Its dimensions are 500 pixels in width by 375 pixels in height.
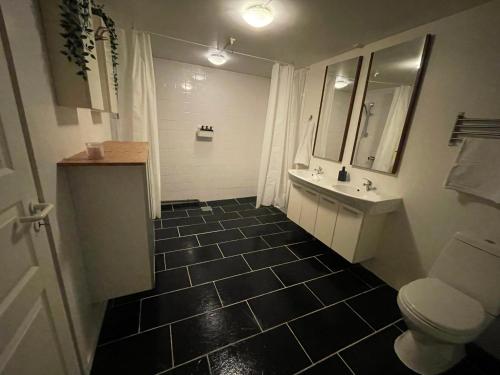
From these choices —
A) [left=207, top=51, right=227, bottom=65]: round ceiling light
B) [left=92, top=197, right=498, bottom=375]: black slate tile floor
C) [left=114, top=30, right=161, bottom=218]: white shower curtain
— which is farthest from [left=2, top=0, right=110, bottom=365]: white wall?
[left=207, top=51, right=227, bottom=65]: round ceiling light

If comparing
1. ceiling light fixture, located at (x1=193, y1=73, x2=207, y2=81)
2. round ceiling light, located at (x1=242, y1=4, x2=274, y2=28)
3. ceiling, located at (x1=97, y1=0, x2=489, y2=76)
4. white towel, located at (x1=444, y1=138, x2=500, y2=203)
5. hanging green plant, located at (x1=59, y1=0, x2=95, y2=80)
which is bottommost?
white towel, located at (x1=444, y1=138, x2=500, y2=203)

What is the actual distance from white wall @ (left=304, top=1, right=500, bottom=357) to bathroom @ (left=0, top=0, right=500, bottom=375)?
0.4 inches

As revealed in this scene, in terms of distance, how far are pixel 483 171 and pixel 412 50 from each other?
3.68 ft

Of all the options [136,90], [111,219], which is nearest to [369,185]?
[111,219]

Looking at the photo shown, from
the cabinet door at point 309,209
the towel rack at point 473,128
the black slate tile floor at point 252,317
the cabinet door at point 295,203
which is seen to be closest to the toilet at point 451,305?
the black slate tile floor at point 252,317

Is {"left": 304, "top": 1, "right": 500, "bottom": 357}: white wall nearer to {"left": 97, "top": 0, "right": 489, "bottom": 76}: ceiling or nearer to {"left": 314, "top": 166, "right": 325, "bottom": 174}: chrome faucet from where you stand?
{"left": 97, "top": 0, "right": 489, "bottom": 76}: ceiling

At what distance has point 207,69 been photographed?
3.17 metres

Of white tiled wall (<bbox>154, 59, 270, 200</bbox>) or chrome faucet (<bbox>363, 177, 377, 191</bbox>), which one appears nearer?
chrome faucet (<bbox>363, 177, 377, 191</bbox>)

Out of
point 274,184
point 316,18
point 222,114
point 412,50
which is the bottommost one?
point 274,184

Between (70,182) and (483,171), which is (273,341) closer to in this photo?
(70,182)

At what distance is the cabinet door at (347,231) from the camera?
186cm

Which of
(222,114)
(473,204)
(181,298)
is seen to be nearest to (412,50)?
(473,204)

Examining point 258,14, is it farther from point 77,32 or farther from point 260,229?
point 260,229

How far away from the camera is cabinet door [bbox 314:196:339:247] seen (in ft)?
6.79
